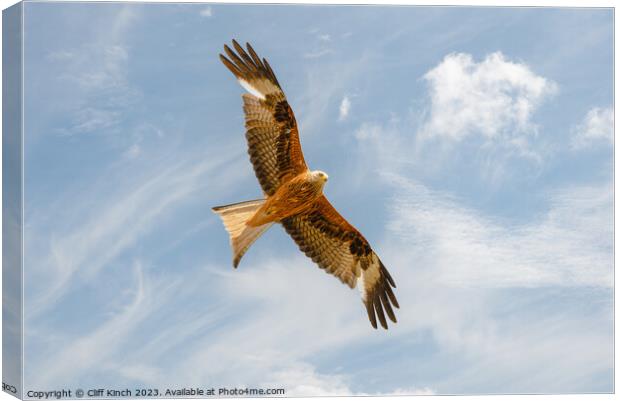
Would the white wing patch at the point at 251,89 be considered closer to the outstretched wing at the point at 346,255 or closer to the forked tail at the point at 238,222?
the forked tail at the point at 238,222

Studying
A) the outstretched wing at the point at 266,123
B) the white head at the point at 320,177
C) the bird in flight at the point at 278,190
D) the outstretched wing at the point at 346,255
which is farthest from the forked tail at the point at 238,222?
the white head at the point at 320,177

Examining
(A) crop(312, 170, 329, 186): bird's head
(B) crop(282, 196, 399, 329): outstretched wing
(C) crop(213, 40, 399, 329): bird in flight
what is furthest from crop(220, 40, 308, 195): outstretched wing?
(B) crop(282, 196, 399, 329): outstretched wing

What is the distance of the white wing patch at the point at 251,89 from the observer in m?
8.48

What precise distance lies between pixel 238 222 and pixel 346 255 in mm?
1081

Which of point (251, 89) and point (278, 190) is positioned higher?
point (251, 89)

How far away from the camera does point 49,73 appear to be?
27.7ft

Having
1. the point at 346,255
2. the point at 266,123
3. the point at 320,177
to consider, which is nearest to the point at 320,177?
the point at 320,177

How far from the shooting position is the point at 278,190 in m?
8.59

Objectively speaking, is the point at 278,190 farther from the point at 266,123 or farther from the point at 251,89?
the point at 251,89

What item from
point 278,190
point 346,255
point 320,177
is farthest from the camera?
point 346,255

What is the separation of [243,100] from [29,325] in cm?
260

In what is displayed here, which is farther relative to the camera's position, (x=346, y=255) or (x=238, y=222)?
(x=346, y=255)

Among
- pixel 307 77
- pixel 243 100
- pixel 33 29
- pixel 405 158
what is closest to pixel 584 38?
pixel 405 158

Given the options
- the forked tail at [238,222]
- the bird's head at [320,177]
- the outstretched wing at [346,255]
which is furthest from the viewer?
the outstretched wing at [346,255]
